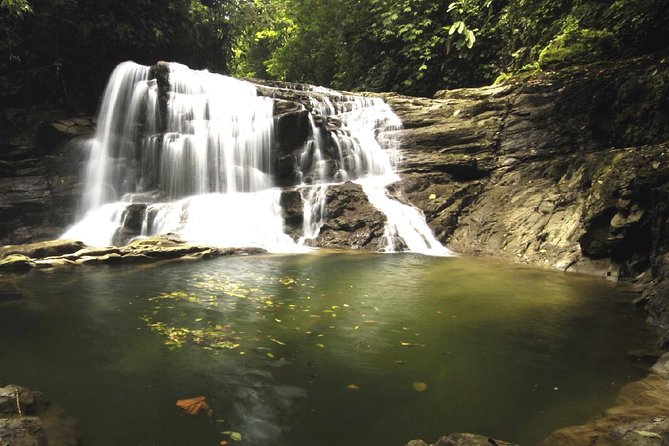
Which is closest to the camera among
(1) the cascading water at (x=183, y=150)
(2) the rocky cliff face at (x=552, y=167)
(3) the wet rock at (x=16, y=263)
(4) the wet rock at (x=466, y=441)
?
(4) the wet rock at (x=466, y=441)

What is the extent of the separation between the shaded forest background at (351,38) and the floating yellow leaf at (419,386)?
9.90 metres

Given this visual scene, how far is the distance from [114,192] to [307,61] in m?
16.9

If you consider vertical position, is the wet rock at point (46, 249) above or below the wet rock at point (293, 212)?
below

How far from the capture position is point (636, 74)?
10523 millimetres

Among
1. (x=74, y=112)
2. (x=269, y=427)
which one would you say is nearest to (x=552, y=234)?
(x=269, y=427)

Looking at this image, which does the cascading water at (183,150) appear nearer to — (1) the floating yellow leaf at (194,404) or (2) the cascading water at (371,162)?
(2) the cascading water at (371,162)

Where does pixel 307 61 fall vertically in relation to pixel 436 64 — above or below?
above

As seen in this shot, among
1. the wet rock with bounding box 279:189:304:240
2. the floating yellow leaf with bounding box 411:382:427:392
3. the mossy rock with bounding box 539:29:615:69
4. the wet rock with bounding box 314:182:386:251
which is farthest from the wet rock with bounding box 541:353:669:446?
the mossy rock with bounding box 539:29:615:69

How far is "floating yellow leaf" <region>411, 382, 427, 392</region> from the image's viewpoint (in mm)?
3478

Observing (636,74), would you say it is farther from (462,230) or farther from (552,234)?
(462,230)

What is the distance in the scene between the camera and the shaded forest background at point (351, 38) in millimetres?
12578

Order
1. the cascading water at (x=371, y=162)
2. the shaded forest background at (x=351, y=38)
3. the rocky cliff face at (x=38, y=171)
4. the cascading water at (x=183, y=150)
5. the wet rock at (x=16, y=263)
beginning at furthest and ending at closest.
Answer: the cascading water at (x=183, y=150) → the rocky cliff face at (x=38, y=171) → the shaded forest background at (x=351, y=38) → the cascading water at (x=371, y=162) → the wet rock at (x=16, y=263)

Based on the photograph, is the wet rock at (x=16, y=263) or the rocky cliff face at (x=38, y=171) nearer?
the wet rock at (x=16, y=263)

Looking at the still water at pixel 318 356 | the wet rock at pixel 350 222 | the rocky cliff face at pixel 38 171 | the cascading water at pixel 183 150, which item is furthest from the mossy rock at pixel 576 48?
the rocky cliff face at pixel 38 171
